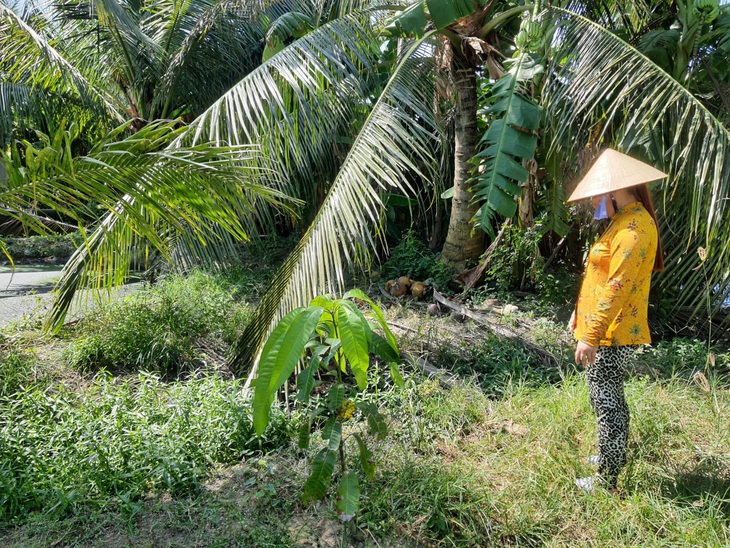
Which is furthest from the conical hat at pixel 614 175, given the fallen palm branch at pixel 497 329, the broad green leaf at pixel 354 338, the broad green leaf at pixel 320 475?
the fallen palm branch at pixel 497 329

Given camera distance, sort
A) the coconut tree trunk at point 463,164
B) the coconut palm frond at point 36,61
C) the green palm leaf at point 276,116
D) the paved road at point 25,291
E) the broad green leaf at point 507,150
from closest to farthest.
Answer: the green palm leaf at point 276,116
the broad green leaf at point 507,150
the coconut tree trunk at point 463,164
the paved road at point 25,291
the coconut palm frond at point 36,61

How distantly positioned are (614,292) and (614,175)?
0.56m

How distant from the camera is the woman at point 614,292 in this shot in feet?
8.29

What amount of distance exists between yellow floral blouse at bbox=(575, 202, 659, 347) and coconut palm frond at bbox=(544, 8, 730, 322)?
1.20 metres

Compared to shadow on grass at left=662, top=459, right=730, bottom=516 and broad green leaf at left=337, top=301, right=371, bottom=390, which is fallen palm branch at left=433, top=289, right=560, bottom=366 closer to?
shadow on grass at left=662, top=459, right=730, bottom=516

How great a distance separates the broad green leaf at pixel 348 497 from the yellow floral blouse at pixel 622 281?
1239mm

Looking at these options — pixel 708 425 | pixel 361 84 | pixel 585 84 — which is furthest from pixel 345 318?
pixel 361 84

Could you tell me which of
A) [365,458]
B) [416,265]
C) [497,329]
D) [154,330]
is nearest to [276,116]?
[154,330]

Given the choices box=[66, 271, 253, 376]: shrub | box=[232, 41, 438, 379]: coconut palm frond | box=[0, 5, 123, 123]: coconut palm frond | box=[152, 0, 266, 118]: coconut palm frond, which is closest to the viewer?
box=[232, 41, 438, 379]: coconut palm frond

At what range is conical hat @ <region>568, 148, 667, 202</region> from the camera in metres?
2.60

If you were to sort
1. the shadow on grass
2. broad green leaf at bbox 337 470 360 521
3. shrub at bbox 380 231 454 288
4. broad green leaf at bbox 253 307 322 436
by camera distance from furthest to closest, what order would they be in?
1. shrub at bbox 380 231 454 288
2. the shadow on grass
3. broad green leaf at bbox 337 470 360 521
4. broad green leaf at bbox 253 307 322 436

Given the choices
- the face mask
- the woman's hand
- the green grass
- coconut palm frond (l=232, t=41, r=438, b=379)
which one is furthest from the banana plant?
the face mask

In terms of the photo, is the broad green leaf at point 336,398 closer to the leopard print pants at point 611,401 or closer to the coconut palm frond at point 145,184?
the leopard print pants at point 611,401

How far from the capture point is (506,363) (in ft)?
14.8
